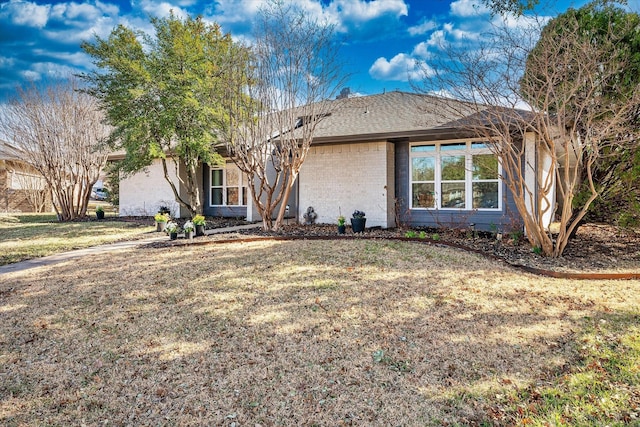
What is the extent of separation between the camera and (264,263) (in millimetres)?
6117

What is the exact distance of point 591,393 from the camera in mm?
2781

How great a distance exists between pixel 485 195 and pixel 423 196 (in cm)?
158

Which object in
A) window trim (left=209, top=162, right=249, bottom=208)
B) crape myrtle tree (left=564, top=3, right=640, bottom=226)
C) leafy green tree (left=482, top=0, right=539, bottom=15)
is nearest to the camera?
leafy green tree (left=482, top=0, right=539, bottom=15)

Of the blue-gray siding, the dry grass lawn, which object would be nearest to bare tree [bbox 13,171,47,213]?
the dry grass lawn

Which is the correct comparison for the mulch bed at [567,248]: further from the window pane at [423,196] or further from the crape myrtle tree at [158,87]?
the crape myrtle tree at [158,87]

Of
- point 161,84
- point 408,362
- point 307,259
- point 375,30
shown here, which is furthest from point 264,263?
point 375,30

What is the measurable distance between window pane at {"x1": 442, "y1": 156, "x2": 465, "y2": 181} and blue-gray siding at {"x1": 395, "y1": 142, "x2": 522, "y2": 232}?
909 mm

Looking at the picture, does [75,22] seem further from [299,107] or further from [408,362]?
[408,362]

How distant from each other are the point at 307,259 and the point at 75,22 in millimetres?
11579

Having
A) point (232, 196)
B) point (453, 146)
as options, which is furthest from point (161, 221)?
point (453, 146)

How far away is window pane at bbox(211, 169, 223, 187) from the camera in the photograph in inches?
592

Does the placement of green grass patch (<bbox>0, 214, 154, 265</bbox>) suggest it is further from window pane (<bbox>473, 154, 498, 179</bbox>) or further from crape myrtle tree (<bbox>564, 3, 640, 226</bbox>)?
crape myrtle tree (<bbox>564, 3, 640, 226</bbox>)

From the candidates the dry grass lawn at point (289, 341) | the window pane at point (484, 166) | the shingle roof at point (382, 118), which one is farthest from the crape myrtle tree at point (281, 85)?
the dry grass lawn at point (289, 341)

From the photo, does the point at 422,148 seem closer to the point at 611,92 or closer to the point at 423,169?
the point at 423,169
